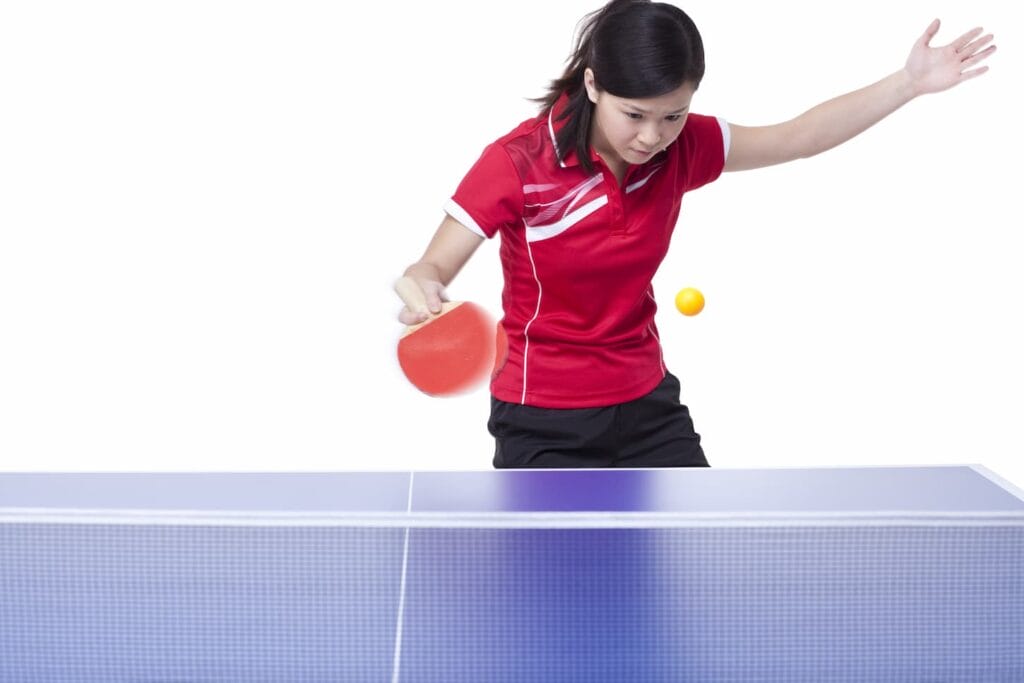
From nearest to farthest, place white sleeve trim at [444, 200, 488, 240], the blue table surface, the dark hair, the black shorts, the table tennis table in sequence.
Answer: the table tennis table
the blue table surface
the dark hair
white sleeve trim at [444, 200, 488, 240]
the black shorts

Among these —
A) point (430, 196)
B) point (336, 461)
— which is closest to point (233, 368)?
point (336, 461)

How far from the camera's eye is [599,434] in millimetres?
A: 3246

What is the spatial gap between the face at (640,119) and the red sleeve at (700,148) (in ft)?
0.98

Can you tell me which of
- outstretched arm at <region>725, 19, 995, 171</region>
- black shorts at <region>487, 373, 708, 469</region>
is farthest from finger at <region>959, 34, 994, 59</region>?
black shorts at <region>487, 373, 708, 469</region>

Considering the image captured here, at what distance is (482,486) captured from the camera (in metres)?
2.84

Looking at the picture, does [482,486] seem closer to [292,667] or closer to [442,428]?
[292,667]

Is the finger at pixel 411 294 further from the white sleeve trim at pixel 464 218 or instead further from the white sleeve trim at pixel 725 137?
the white sleeve trim at pixel 725 137

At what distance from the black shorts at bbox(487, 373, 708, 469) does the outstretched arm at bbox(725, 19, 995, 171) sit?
599mm

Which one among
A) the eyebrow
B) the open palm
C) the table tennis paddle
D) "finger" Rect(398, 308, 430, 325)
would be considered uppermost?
the open palm

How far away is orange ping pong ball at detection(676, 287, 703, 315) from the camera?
493 cm

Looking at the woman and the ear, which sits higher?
the ear

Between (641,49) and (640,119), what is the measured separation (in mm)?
147

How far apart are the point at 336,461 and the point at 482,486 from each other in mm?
2718

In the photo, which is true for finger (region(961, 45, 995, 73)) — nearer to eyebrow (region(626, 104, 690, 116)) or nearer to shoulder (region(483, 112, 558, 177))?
eyebrow (region(626, 104, 690, 116))
